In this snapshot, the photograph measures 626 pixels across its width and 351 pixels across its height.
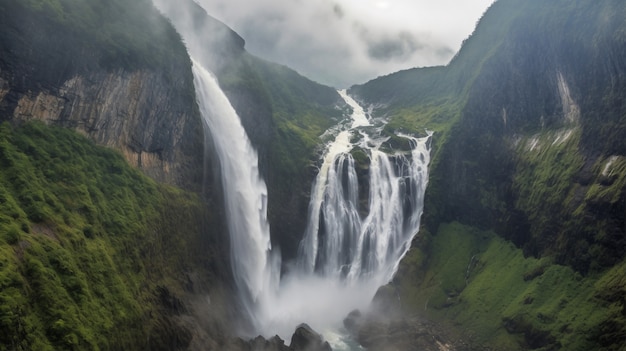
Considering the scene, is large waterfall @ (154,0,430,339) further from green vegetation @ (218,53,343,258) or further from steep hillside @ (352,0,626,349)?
steep hillside @ (352,0,626,349)

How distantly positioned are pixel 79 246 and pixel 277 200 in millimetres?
43103

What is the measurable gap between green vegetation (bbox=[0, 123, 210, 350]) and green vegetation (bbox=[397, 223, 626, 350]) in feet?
114

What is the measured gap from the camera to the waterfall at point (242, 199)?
192 ft

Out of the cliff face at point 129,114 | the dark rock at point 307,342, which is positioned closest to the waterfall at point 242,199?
the cliff face at point 129,114

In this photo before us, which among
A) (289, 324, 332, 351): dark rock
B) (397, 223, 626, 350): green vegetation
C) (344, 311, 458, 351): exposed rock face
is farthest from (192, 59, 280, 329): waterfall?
(397, 223, 626, 350): green vegetation

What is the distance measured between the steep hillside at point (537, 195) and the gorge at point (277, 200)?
0.91 ft

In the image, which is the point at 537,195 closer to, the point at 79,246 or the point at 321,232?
the point at 321,232

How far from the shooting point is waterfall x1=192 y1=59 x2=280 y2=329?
192 ft

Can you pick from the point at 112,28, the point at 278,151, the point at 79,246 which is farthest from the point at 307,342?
the point at 278,151

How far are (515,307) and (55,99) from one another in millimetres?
52548

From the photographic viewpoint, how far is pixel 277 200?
244ft

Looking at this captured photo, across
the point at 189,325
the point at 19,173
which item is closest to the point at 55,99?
the point at 19,173

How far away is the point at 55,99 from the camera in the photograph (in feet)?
132

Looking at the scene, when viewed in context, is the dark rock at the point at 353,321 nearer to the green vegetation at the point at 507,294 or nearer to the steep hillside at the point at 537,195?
the green vegetation at the point at 507,294
